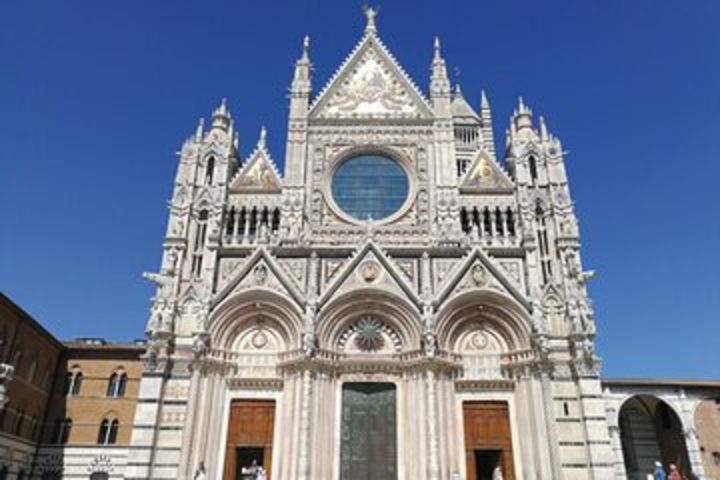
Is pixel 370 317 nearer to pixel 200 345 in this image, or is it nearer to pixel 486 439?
pixel 486 439

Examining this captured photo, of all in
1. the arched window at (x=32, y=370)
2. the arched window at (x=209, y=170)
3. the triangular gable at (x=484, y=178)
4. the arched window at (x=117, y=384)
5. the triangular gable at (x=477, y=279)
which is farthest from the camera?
the arched window at (x=117, y=384)

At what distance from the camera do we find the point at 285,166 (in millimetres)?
26562

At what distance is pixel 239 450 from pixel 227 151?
44.0 feet

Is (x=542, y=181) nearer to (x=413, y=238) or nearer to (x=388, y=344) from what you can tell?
(x=413, y=238)

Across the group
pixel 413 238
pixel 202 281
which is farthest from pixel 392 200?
pixel 202 281

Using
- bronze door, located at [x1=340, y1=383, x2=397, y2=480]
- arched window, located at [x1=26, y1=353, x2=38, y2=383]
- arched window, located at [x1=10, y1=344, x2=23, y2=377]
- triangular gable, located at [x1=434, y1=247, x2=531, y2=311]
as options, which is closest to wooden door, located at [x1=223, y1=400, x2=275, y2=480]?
bronze door, located at [x1=340, y1=383, x2=397, y2=480]

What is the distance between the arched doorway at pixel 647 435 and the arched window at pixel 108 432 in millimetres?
27121

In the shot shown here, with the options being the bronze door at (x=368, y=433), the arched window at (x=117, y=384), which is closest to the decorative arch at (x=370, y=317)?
the bronze door at (x=368, y=433)

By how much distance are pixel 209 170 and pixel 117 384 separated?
1178 centimetres

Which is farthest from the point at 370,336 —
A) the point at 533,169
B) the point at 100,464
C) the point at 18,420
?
the point at 18,420

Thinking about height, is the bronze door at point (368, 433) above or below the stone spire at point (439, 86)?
below

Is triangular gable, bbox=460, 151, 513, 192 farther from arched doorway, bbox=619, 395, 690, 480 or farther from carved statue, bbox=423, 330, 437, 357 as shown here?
arched doorway, bbox=619, 395, 690, 480

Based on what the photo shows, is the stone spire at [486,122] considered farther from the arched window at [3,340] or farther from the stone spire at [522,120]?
the arched window at [3,340]

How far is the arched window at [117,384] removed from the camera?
2808cm
